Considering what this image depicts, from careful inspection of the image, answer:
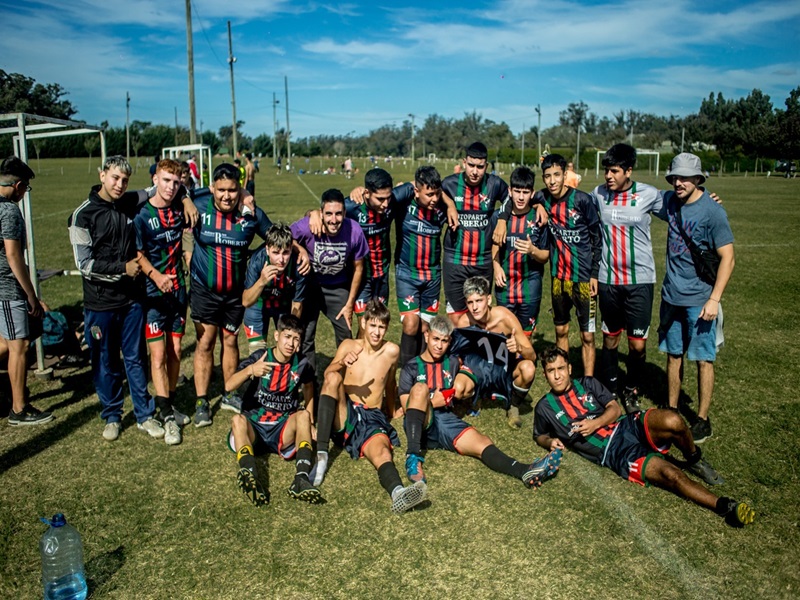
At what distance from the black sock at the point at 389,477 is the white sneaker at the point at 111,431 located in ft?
8.37

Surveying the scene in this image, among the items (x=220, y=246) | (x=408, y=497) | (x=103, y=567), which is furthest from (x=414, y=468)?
(x=220, y=246)

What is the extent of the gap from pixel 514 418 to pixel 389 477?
5.87 ft

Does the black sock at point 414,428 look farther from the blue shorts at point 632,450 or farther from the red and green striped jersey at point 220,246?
the red and green striped jersey at point 220,246

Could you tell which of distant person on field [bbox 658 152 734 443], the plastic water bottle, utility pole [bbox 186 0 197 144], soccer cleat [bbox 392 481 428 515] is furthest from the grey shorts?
utility pole [bbox 186 0 197 144]

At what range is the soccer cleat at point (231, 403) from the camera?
6.38m

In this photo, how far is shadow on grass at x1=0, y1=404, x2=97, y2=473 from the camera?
17.6ft

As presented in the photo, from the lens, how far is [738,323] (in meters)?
9.27

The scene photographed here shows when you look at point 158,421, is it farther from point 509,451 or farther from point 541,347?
point 541,347

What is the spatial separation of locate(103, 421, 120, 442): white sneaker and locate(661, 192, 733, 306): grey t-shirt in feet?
17.1

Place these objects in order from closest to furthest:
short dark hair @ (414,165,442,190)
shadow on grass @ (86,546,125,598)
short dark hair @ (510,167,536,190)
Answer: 1. shadow on grass @ (86,546,125,598)
2. short dark hair @ (414,165,442,190)
3. short dark hair @ (510,167,536,190)

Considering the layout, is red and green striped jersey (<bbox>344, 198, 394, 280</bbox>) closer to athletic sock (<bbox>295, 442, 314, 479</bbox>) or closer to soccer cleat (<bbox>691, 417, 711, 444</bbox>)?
athletic sock (<bbox>295, 442, 314, 479</bbox>)

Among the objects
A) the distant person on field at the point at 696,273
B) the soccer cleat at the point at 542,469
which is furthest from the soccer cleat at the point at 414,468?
the distant person on field at the point at 696,273

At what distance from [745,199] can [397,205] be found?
2832 cm

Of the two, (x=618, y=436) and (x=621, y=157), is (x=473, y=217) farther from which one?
(x=618, y=436)
